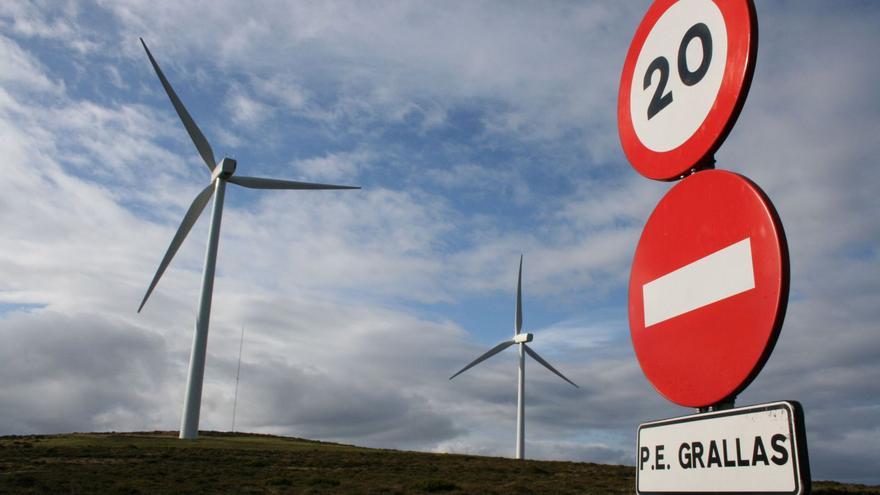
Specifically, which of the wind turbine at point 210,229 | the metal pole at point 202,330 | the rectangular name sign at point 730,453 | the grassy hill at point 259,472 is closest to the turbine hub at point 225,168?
the wind turbine at point 210,229

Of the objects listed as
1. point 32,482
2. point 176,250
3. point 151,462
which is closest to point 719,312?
point 32,482

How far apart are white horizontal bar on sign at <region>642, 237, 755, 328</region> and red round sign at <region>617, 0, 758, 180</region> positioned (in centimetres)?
51

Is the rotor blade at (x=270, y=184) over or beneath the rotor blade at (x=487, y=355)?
over

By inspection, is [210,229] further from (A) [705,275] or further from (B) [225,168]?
(A) [705,275]

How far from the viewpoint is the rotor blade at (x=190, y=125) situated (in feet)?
162

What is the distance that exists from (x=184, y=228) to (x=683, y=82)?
4923 cm

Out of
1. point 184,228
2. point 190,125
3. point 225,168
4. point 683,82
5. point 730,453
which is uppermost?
point 190,125

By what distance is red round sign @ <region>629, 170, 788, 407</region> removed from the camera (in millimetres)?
2348

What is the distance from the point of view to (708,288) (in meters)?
2.69

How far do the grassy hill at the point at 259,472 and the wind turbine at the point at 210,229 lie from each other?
3343 mm

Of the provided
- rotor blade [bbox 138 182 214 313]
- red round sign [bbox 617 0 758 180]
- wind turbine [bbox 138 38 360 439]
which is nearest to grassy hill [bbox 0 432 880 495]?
wind turbine [bbox 138 38 360 439]

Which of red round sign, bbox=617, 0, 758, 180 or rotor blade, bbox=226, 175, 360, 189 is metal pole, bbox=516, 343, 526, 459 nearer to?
rotor blade, bbox=226, 175, 360, 189

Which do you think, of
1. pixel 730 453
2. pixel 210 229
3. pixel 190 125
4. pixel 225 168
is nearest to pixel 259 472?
pixel 210 229

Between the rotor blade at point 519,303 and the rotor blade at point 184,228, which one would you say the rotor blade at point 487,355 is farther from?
the rotor blade at point 184,228
